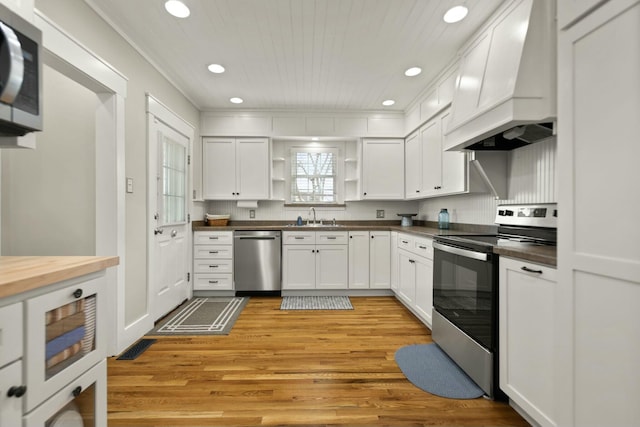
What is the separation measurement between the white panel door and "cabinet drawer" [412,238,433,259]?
2.59 m

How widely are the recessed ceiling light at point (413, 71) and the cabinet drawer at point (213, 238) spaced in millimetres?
2843

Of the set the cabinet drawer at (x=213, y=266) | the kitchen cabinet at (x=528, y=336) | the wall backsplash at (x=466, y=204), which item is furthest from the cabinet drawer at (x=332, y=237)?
the kitchen cabinet at (x=528, y=336)

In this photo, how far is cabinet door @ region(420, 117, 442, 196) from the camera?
3.12 meters

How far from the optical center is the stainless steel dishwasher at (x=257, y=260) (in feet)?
12.7

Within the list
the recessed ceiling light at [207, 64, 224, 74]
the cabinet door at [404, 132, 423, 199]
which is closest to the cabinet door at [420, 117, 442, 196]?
the cabinet door at [404, 132, 423, 199]

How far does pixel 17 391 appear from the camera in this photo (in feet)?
2.72

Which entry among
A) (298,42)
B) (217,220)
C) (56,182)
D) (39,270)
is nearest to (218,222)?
(217,220)

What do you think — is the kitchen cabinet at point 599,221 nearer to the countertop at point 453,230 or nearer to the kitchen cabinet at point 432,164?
the countertop at point 453,230

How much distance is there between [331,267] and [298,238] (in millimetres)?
587

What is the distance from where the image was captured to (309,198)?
460 cm

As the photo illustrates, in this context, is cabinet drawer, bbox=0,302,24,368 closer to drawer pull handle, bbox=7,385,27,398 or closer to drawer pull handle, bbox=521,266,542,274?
drawer pull handle, bbox=7,385,27,398

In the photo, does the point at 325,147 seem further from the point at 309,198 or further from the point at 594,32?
the point at 594,32

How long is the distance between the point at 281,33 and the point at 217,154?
7.23ft

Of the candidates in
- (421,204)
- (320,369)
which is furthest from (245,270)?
(421,204)
